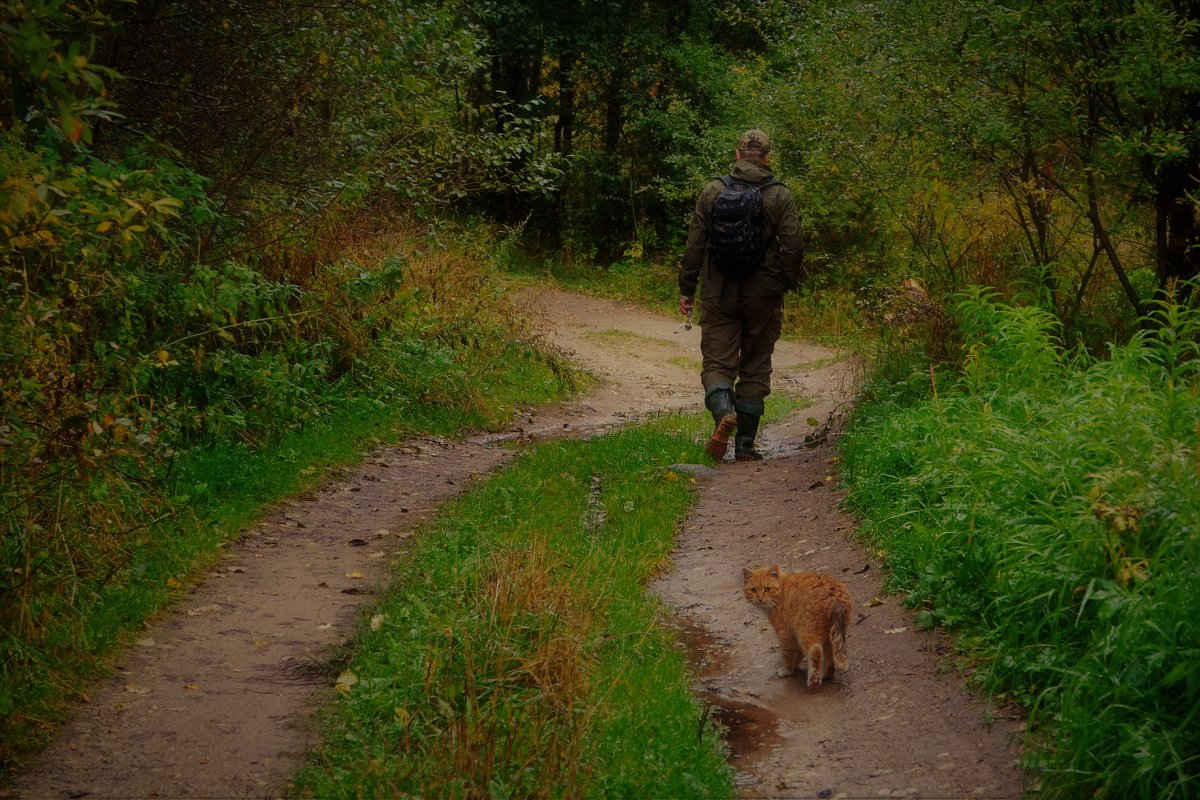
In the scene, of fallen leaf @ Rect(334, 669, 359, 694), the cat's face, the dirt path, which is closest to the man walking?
the dirt path

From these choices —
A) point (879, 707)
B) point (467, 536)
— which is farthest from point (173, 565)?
point (879, 707)

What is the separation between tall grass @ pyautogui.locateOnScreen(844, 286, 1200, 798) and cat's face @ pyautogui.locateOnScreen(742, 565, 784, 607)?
722mm

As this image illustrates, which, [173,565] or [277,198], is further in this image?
[277,198]

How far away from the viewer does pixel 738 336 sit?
1030 cm

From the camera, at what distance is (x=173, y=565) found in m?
6.41

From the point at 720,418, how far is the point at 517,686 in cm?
556

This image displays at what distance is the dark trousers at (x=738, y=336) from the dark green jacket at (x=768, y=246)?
97mm

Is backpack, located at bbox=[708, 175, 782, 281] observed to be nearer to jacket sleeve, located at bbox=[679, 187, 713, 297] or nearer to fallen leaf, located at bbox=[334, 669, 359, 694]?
jacket sleeve, located at bbox=[679, 187, 713, 297]

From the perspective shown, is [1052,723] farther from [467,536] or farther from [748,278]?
[748,278]

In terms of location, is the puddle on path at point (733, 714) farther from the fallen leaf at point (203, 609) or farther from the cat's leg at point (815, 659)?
the fallen leaf at point (203, 609)

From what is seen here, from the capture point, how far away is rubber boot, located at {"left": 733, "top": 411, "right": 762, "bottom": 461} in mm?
10469

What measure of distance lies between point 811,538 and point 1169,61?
386 cm

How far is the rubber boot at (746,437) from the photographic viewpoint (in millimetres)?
10469

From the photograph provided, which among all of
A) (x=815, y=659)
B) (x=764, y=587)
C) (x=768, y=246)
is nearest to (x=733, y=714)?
(x=815, y=659)
